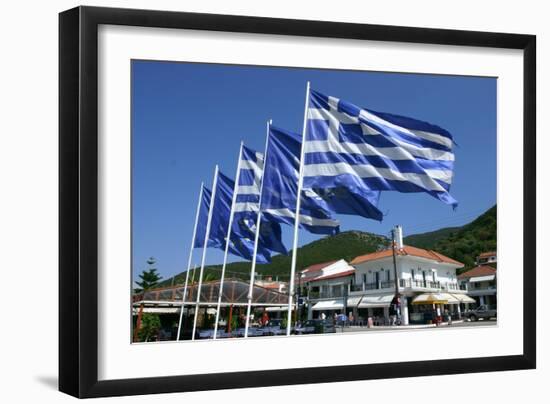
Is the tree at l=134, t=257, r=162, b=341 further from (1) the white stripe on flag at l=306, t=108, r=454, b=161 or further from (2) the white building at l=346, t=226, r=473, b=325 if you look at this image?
(2) the white building at l=346, t=226, r=473, b=325

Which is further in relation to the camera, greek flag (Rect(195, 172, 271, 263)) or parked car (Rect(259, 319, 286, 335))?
greek flag (Rect(195, 172, 271, 263))

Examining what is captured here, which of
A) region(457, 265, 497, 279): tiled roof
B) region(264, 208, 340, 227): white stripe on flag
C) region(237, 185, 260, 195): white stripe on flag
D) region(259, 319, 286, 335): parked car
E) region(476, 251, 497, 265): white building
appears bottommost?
region(259, 319, 286, 335): parked car

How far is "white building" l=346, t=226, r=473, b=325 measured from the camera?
1302 cm

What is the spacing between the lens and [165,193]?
38.9 feet

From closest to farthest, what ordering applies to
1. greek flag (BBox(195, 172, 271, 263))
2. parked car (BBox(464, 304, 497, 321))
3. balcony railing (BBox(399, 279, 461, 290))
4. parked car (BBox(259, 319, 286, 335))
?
parked car (BBox(259, 319, 286, 335)) → parked car (BBox(464, 304, 497, 321)) → greek flag (BBox(195, 172, 271, 263)) → balcony railing (BBox(399, 279, 461, 290))

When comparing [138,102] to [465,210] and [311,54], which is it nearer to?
[311,54]

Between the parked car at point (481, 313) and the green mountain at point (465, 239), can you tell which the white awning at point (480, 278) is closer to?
the green mountain at point (465, 239)

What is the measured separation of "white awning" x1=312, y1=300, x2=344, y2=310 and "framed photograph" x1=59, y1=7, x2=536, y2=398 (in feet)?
0.14

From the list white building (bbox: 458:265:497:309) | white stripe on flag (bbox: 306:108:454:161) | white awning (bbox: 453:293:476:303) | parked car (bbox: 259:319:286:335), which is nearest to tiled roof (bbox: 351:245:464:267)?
white building (bbox: 458:265:497:309)

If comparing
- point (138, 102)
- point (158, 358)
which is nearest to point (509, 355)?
point (158, 358)

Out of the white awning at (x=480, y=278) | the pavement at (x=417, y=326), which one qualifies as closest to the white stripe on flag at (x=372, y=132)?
the white awning at (x=480, y=278)

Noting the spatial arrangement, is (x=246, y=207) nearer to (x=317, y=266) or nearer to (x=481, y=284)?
(x=317, y=266)

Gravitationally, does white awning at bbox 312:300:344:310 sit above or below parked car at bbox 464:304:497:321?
above

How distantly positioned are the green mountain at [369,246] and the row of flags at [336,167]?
0.44 metres
